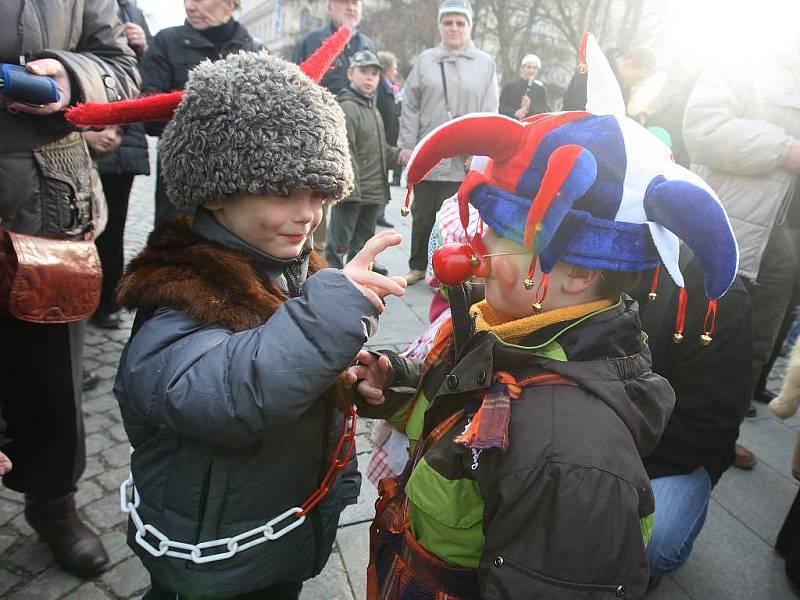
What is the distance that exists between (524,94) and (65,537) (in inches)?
349

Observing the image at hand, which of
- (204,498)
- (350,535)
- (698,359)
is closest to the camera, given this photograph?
(204,498)

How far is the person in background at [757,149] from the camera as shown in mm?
2781

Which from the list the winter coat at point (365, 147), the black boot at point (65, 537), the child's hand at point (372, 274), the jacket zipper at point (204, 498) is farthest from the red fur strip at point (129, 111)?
the winter coat at point (365, 147)

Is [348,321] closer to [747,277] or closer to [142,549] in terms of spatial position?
[142,549]

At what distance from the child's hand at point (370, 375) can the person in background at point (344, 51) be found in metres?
3.45

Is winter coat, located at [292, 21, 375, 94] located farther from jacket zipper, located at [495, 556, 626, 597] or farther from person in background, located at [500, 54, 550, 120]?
jacket zipper, located at [495, 556, 626, 597]

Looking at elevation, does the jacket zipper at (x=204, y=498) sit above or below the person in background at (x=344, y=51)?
below

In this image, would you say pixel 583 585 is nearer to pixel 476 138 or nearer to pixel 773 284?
pixel 476 138

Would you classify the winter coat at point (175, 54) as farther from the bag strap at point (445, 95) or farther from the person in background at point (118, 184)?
the bag strap at point (445, 95)

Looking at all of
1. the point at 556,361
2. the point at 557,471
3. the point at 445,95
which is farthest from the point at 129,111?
the point at 445,95

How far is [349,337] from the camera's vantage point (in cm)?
112

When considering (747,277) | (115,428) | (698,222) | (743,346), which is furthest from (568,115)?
(115,428)

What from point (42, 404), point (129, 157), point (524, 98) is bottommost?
point (42, 404)

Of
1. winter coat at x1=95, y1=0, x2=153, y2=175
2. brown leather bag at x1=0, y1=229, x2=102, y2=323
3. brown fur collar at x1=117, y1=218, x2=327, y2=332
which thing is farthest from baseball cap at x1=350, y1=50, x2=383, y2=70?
brown fur collar at x1=117, y1=218, x2=327, y2=332
